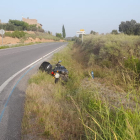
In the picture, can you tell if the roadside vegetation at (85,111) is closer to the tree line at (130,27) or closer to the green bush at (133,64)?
the green bush at (133,64)

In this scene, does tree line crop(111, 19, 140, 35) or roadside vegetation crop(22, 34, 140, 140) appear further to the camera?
tree line crop(111, 19, 140, 35)

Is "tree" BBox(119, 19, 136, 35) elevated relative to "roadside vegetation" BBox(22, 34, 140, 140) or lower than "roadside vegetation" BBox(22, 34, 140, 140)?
elevated

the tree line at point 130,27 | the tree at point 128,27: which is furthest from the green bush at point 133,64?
the tree at point 128,27

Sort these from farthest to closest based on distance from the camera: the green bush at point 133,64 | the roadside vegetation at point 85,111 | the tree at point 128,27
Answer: the tree at point 128,27
the green bush at point 133,64
the roadside vegetation at point 85,111

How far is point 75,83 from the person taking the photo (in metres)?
6.82

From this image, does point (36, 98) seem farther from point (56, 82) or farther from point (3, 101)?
point (56, 82)

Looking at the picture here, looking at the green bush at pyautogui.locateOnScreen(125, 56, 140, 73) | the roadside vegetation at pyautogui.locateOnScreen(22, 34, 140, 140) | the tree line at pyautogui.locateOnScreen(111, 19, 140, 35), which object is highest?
the tree line at pyautogui.locateOnScreen(111, 19, 140, 35)

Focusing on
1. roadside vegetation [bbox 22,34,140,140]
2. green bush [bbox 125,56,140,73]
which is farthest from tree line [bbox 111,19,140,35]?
green bush [bbox 125,56,140,73]

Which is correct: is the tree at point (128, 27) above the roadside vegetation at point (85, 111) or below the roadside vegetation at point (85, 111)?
above

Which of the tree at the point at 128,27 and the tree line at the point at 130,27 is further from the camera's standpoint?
the tree at the point at 128,27

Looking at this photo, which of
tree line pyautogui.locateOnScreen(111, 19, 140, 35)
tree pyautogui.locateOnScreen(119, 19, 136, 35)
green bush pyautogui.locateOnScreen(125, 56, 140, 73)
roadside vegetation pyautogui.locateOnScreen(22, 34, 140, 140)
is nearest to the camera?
roadside vegetation pyautogui.locateOnScreen(22, 34, 140, 140)

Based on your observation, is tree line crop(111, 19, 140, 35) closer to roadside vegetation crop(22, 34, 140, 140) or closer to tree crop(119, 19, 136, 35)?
tree crop(119, 19, 136, 35)

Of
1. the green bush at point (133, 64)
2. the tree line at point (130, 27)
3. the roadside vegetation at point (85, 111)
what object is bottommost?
the roadside vegetation at point (85, 111)

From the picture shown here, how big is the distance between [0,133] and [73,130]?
1317 millimetres
